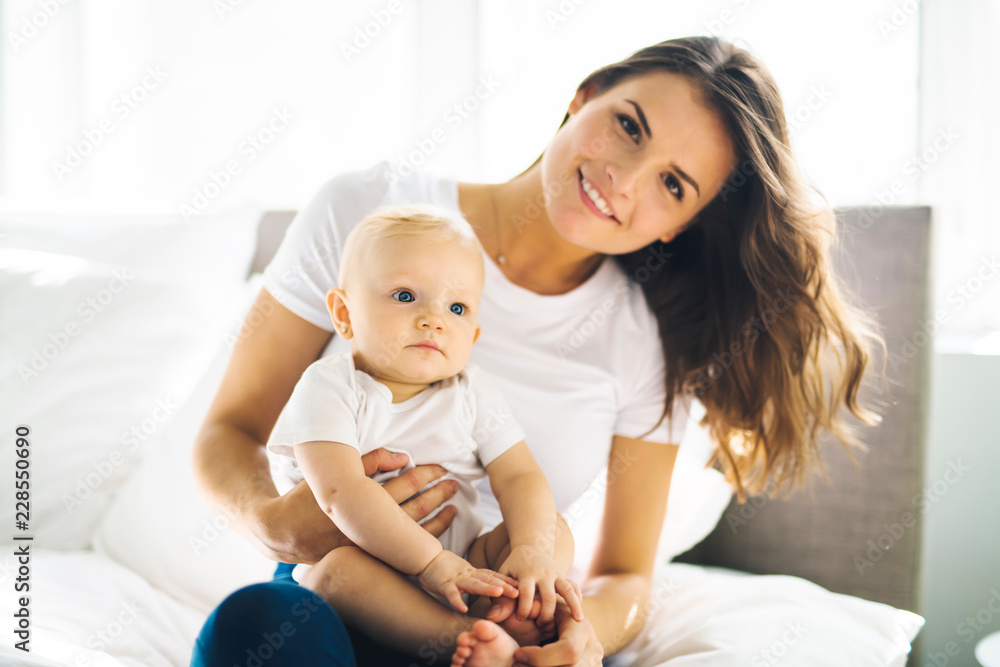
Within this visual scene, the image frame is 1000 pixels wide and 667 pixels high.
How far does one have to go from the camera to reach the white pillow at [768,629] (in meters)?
0.94

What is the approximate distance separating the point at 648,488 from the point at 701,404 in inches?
9.1

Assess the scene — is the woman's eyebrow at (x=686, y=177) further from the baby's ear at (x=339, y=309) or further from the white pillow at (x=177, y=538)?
the white pillow at (x=177, y=538)

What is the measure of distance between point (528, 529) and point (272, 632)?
0.99 feet

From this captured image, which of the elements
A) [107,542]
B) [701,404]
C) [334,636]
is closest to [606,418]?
[701,404]

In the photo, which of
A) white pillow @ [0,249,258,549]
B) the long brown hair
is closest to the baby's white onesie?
the long brown hair

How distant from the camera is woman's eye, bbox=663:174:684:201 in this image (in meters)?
1.11

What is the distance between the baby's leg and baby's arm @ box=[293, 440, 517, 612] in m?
0.02

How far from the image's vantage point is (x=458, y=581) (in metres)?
0.74

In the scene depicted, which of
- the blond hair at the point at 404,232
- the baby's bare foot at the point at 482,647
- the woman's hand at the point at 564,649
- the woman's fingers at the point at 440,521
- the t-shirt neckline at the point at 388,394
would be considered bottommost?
the woman's hand at the point at 564,649

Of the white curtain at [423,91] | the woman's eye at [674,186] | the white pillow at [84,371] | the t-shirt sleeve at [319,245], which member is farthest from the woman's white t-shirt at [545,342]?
the white curtain at [423,91]

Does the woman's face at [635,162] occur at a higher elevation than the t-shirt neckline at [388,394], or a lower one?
higher

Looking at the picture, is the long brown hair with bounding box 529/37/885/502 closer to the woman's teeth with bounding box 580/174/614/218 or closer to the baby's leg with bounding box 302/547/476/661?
the woman's teeth with bounding box 580/174/614/218

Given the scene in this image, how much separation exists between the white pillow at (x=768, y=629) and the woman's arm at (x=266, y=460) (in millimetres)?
431

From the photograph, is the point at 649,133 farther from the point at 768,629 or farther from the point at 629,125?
the point at 768,629
